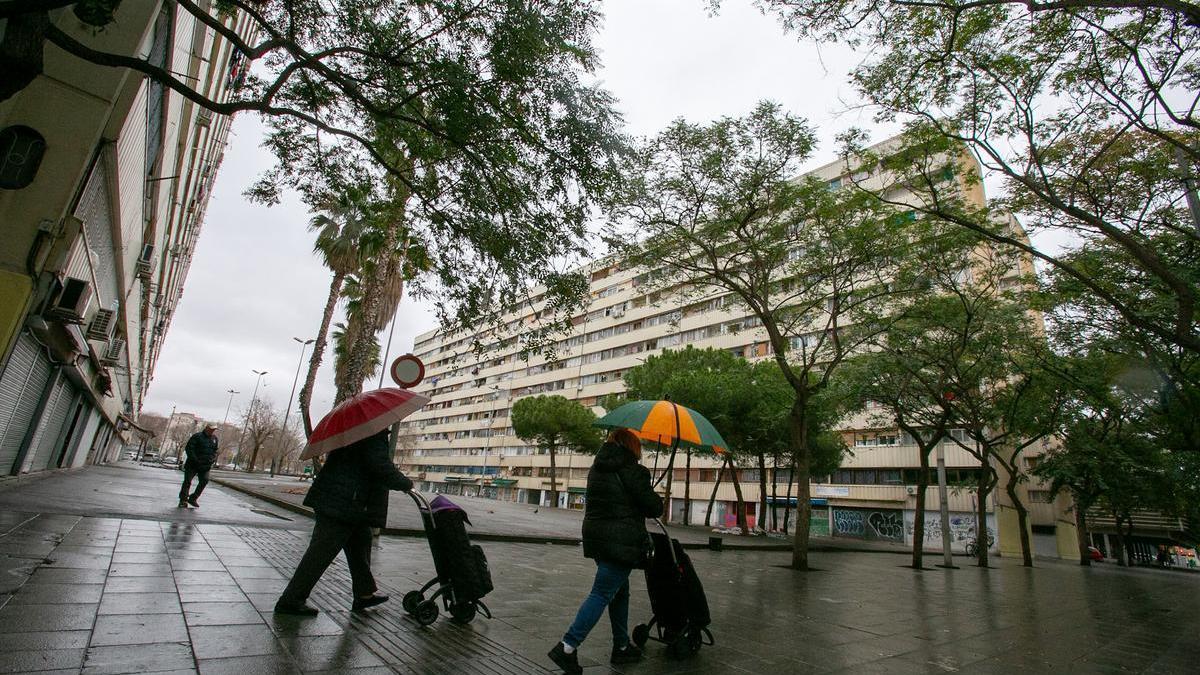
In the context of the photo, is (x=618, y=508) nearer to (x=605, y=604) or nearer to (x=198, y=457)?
(x=605, y=604)

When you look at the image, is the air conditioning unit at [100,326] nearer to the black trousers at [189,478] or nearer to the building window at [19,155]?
the black trousers at [189,478]

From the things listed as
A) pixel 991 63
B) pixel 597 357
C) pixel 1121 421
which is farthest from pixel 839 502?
pixel 991 63

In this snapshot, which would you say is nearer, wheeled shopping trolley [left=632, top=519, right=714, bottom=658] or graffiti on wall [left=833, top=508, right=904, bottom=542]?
wheeled shopping trolley [left=632, top=519, right=714, bottom=658]

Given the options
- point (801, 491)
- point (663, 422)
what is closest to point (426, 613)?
point (663, 422)

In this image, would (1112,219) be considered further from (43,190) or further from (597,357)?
(597,357)

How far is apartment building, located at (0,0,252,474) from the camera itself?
7125mm

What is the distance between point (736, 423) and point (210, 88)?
78.4 feet

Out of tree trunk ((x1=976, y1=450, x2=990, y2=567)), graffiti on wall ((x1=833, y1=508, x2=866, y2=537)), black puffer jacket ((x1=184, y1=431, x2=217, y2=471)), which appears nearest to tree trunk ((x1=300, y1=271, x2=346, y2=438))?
black puffer jacket ((x1=184, y1=431, x2=217, y2=471))

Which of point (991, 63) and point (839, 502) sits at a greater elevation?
point (991, 63)

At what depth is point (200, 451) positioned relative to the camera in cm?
1130

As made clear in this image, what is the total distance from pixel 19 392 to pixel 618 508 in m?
12.6

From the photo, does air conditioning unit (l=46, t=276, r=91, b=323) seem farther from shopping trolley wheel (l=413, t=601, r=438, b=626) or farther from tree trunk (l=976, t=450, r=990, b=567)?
tree trunk (l=976, t=450, r=990, b=567)

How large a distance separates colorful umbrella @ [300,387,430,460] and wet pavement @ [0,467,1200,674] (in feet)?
4.09

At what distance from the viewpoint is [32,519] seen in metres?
6.93
